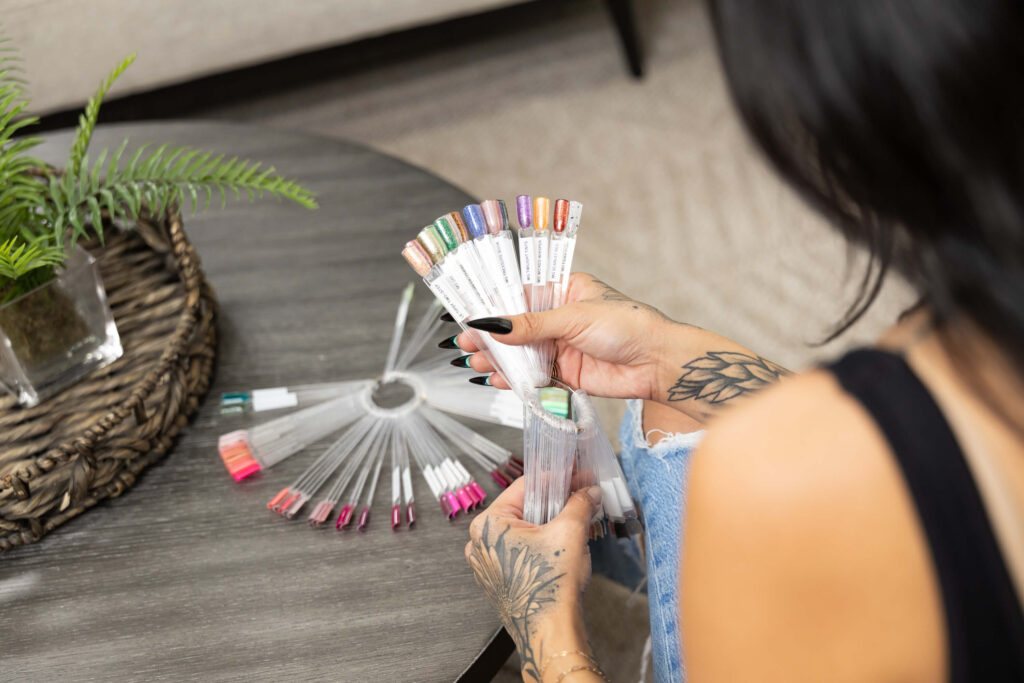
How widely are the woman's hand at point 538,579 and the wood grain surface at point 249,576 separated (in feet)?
0.09

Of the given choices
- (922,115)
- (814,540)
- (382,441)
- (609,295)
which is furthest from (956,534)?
(382,441)

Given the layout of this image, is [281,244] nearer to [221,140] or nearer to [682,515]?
[221,140]

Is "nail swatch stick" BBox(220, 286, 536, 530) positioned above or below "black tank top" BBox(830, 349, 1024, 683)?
below

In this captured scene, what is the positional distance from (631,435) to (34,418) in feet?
1.96

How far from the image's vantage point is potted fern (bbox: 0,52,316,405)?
791 mm

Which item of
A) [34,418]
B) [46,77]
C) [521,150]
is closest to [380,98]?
[521,150]

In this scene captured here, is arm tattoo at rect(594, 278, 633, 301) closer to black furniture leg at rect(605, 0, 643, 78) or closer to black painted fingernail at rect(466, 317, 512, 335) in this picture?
black painted fingernail at rect(466, 317, 512, 335)

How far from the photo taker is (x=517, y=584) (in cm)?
67

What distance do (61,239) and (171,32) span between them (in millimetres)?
1230

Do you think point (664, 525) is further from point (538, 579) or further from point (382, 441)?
point (382, 441)

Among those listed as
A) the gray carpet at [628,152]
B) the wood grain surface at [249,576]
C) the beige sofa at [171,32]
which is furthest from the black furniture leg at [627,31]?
the wood grain surface at [249,576]

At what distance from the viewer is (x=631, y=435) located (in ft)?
2.89

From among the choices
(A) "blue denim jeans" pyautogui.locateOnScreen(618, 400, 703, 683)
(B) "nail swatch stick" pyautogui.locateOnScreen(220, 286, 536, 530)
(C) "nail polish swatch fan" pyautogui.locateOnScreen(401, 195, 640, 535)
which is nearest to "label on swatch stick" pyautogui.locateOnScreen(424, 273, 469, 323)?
(C) "nail polish swatch fan" pyautogui.locateOnScreen(401, 195, 640, 535)

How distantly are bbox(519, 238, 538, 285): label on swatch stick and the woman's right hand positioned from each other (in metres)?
0.04
